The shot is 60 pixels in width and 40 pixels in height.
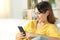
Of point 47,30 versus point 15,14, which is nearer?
point 47,30

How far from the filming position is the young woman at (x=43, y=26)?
4.94 ft

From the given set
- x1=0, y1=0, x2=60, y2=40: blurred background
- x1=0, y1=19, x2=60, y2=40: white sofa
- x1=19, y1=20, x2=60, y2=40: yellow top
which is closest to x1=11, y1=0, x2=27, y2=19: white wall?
x1=0, y1=0, x2=60, y2=40: blurred background

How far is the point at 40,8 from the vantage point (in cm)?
158

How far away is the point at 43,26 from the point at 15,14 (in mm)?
1078

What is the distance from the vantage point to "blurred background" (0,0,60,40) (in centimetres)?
201

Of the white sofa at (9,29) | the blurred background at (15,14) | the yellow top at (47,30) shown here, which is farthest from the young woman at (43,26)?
the white sofa at (9,29)

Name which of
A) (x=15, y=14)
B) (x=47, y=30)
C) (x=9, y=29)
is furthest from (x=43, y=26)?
(x=15, y=14)

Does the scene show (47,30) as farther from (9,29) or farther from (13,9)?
(13,9)

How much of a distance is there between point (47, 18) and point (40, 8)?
0.48 ft

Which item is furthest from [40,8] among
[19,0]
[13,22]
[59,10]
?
[19,0]

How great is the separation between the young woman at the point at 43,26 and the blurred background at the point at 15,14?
19cm

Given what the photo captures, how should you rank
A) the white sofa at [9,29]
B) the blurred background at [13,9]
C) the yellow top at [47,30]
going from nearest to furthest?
1. the yellow top at [47,30]
2. the white sofa at [9,29]
3. the blurred background at [13,9]

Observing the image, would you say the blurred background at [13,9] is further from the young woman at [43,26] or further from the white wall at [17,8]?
the young woman at [43,26]

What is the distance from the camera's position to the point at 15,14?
8.48 ft
